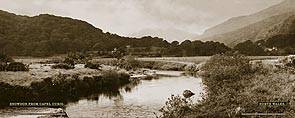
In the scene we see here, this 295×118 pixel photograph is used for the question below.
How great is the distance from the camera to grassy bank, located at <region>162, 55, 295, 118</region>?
3188 centimetres

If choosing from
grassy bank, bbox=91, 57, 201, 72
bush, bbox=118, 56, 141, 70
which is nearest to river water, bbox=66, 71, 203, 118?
grassy bank, bbox=91, 57, 201, 72

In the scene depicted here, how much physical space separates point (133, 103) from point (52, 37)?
310 ft

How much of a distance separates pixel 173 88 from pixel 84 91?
13584 mm

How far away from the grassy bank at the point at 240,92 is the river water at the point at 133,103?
497 centimetres

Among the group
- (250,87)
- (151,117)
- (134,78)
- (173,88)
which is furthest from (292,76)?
(134,78)

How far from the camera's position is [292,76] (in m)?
37.7

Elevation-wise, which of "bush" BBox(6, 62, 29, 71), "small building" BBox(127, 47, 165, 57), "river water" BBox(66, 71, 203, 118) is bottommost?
"river water" BBox(66, 71, 203, 118)

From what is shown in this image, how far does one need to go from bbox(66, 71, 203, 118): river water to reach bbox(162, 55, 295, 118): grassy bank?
497 centimetres

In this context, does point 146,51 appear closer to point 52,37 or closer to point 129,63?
point 52,37

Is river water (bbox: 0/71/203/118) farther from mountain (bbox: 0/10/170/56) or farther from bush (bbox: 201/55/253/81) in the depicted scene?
mountain (bbox: 0/10/170/56)

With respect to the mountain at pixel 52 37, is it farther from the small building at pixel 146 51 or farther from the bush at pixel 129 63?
the bush at pixel 129 63

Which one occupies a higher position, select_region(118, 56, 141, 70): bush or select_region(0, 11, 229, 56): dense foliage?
select_region(0, 11, 229, 56): dense foliage

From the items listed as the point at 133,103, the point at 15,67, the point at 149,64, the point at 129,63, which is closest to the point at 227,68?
the point at 133,103

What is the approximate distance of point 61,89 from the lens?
183 ft
